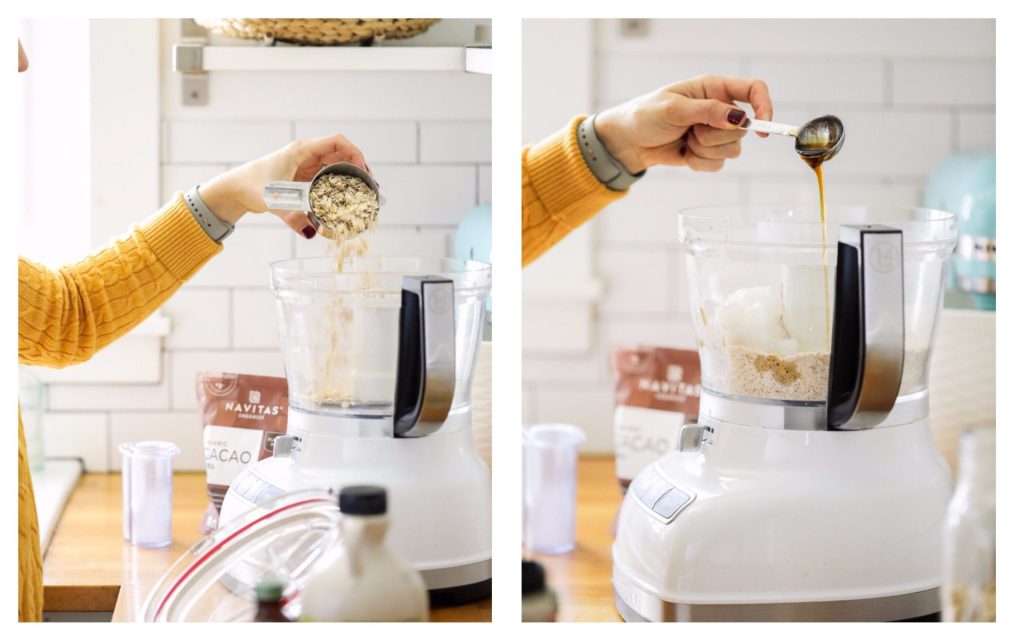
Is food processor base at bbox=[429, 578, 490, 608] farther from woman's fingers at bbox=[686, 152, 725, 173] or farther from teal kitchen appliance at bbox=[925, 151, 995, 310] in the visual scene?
teal kitchen appliance at bbox=[925, 151, 995, 310]

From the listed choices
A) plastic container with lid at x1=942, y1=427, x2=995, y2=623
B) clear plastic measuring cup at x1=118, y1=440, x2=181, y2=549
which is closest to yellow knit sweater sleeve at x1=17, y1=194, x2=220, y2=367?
clear plastic measuring cup at x1=118, y1=440, x2=181, y2=549

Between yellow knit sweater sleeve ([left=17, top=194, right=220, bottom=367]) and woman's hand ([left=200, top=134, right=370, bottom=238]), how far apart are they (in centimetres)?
3

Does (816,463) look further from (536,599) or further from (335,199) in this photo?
(335,199)

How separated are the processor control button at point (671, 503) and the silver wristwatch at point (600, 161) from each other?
31cm

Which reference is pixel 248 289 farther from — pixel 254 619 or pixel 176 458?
pixel 254 619

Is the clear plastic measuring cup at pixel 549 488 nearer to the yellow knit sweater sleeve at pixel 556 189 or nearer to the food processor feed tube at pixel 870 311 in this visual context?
the yellow knit sweater sleeve at pixel 556 189

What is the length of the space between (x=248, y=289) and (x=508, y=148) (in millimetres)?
266

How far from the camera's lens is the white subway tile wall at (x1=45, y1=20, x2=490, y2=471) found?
2.66ft

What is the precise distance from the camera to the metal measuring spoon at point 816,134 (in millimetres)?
727

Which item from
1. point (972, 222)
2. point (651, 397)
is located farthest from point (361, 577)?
point (972, 222)

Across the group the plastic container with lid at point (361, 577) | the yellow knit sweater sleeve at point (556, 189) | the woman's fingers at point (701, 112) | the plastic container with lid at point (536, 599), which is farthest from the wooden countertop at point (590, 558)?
the woman's fingers at point (701, 112)

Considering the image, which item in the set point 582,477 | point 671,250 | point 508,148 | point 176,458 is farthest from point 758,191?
point 176,458

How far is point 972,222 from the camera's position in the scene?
1.14 meters

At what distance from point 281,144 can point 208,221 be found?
0.09 m
